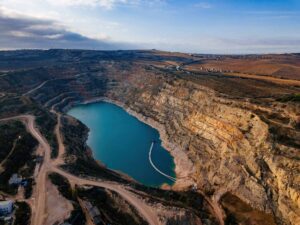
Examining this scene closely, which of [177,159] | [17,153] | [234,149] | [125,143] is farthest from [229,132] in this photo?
A: [17,153]

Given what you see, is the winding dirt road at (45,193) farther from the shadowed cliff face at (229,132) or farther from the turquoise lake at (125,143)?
the shadowed cliff face at (229,132)

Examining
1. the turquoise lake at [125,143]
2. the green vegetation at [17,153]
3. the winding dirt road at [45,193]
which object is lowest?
the turquoise lake at [125,143]

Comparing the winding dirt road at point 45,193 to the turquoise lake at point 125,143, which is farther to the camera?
the turquoise lake at point 125,143

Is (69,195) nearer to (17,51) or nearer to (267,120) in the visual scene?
(267,120)

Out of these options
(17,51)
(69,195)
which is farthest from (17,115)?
(17,51)

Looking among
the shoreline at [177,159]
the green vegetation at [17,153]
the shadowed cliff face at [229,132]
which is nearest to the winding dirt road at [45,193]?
the green vegetation at [17,153]

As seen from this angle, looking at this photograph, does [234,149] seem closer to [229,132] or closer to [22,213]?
Answer: [229,132]

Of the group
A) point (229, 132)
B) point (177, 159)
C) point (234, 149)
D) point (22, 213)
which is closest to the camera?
point (22, 213)
